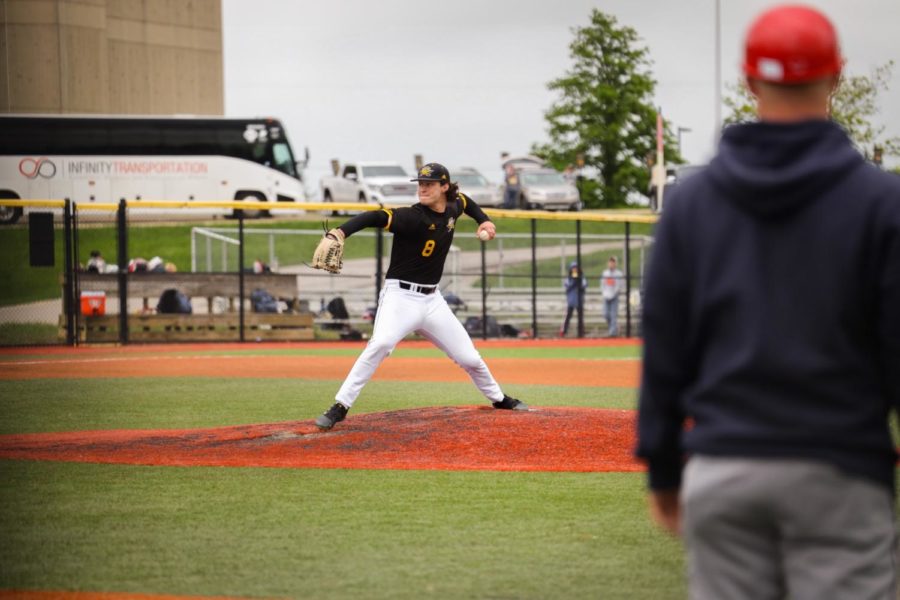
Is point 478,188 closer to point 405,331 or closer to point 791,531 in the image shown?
point 405,331

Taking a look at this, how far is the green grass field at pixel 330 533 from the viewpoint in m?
5.52

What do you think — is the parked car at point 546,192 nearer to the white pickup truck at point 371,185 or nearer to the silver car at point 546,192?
the silver car at point 546,192

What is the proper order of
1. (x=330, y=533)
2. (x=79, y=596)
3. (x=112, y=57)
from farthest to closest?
(x=112, y=57), (x=330, y=533), (x=79, y=596)

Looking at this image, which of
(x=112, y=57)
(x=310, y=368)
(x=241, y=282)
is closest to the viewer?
(x=310, y=368)

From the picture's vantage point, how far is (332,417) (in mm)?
9859

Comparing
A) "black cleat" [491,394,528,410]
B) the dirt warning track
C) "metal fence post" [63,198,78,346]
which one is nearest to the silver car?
"metal fence post" [63,198,78,346]

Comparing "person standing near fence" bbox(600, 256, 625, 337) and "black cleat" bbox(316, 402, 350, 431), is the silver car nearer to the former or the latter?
"person standing near fence" bbox(600, 256, 625, 337)

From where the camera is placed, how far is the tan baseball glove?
959cm

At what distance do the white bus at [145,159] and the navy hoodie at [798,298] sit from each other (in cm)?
3994

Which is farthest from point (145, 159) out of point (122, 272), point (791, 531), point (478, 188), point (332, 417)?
point (791, 531)

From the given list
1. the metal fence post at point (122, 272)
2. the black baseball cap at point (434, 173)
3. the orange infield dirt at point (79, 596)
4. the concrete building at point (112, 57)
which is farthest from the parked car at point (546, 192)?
the orange infield dirt at point (79, 596)

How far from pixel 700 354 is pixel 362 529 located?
4.01 metres

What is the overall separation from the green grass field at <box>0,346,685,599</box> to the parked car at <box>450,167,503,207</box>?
121ft

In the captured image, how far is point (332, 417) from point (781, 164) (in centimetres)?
735
